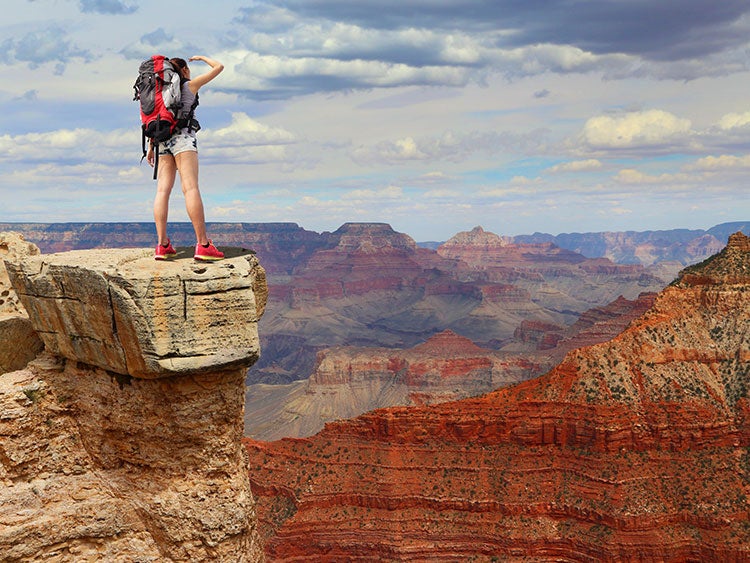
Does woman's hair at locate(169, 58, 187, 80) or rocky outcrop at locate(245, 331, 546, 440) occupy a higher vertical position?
woman's hair at locate(169, 58, 187, 80)

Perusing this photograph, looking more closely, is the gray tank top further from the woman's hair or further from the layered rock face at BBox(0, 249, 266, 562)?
the layered rock face at BBox(0, 249, 266, 562)

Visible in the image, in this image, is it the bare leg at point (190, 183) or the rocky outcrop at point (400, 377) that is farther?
the rocky outcrop at point (400, 377)

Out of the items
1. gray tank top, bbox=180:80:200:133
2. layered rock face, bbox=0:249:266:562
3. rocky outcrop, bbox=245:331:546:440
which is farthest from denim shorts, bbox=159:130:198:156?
rocky outcrop, bbox=245:331:546:440

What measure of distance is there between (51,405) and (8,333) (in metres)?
2.93

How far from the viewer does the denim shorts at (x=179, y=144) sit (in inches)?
515

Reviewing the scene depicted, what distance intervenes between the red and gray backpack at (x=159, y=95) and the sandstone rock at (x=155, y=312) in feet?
8.44

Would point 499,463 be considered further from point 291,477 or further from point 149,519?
point 149,519

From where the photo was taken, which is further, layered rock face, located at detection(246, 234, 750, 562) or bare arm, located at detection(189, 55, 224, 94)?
layered rock face, located at detection(246, 234, 750, 562)

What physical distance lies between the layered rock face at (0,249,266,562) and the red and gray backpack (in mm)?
2536

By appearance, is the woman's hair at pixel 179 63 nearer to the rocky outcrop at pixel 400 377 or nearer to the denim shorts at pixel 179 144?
the denim shorts at pixel 179 144

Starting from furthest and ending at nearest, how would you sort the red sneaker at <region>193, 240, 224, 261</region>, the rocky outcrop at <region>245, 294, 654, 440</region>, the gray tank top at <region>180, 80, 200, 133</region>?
the rocky outcrop at <region>245, 294, 654, 440</region> < the gray tank top at <region>180, 80, 200, 133</region> < the red sneaker at <region>193, 240, 224, 261</region>

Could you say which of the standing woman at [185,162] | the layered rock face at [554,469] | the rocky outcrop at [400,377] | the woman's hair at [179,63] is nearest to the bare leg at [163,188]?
the standing woman at [185,162]

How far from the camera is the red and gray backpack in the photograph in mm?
12695

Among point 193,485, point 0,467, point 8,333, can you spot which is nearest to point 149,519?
point 193,485
